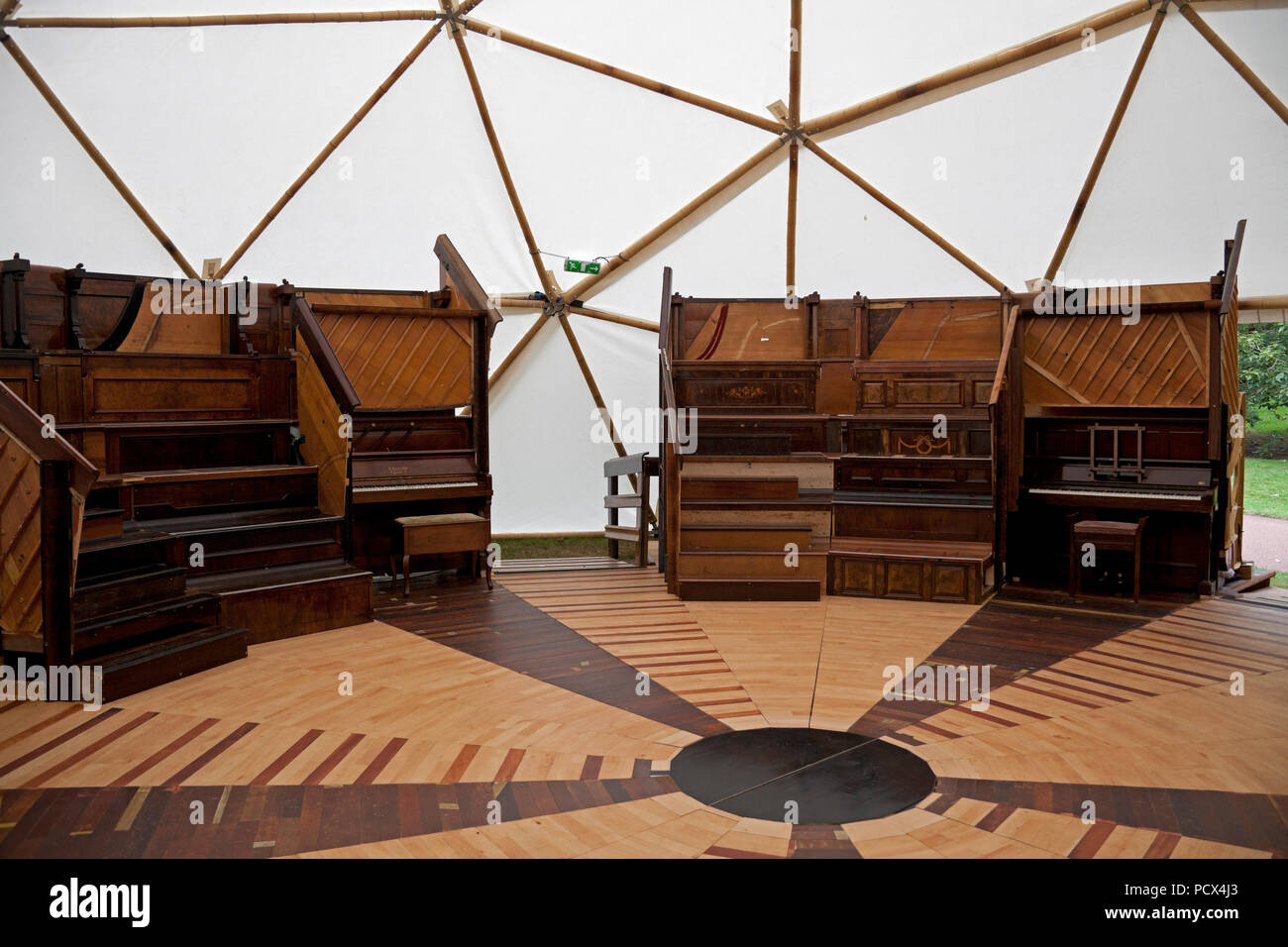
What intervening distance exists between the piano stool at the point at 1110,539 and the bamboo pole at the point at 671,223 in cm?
455

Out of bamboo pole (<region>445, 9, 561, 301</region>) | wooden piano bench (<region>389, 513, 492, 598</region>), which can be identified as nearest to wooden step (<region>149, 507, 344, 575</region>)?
wooden piano bench (<region>389, 513, 492, 598</region>)

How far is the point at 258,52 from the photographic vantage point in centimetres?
937

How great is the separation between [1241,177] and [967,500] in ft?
11.4

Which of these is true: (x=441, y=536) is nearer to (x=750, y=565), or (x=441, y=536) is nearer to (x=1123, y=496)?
(x=750, y=565)

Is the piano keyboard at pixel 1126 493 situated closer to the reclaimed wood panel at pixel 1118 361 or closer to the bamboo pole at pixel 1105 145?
the reclaimed wood panel at pixel 1118 361

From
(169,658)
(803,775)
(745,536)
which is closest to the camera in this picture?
(803,775)

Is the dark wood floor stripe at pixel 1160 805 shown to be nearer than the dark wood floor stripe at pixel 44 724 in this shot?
Yes

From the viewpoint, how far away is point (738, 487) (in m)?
8.50

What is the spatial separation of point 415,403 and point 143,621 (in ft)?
11.4

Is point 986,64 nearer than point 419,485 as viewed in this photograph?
No

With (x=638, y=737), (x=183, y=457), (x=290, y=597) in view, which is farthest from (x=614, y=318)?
(x=638, y=737)

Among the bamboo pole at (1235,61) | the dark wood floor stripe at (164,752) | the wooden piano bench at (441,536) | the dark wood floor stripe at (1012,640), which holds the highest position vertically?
the bamboo pole at (1235,61)

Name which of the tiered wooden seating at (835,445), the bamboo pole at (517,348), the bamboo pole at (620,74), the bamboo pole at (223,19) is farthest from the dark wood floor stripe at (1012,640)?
the bamboo pole at (223,19)

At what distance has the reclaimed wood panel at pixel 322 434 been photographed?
7.75m
